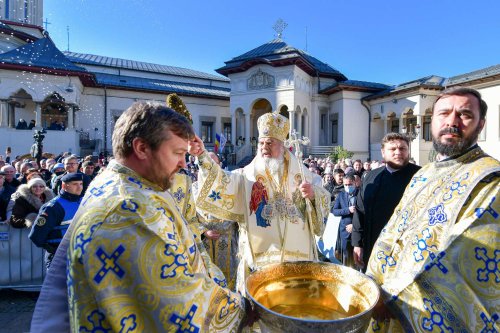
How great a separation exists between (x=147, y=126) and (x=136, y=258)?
53 centimetres

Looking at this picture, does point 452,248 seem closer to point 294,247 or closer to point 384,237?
point 384,237

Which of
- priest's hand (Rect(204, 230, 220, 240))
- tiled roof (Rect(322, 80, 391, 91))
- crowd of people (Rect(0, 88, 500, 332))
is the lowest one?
priest's hand (Rect(204, 230, 220, 240))

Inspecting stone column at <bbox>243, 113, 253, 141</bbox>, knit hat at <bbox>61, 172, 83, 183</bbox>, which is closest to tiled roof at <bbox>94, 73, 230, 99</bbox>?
stone column at <bbox>243, 113, 253, 141</bbox>

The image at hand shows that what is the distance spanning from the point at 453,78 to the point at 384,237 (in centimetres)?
2285

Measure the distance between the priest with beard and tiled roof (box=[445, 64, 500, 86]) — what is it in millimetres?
17681

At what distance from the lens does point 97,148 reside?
22.5 metres

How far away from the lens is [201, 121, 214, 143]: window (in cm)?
2791

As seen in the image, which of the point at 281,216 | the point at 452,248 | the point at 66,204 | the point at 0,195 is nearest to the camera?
the point at 452,248

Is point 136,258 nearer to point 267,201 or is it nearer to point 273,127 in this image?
point 267,201

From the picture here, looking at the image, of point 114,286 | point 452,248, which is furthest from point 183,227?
point 452,248

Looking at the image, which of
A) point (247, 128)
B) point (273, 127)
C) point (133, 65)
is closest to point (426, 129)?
point (247, 128)

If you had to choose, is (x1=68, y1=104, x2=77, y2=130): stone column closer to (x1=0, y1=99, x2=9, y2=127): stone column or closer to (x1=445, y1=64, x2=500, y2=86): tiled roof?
(x1=0, y1=99, x2=9, y2=127): stone column

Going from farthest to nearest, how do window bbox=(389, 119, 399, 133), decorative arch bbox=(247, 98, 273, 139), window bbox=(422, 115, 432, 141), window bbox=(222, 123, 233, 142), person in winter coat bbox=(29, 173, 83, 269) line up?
window bbox=(222, 123, 233, 142)
decorative arch bbox=(247, 98, 273, 139)
window bbox=(389, 119, 399, 133)
window bbox=(422, 115, 432, 141)
person in winter coat bbox=(29, 173, 83, 269)

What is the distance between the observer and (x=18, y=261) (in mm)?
4680
